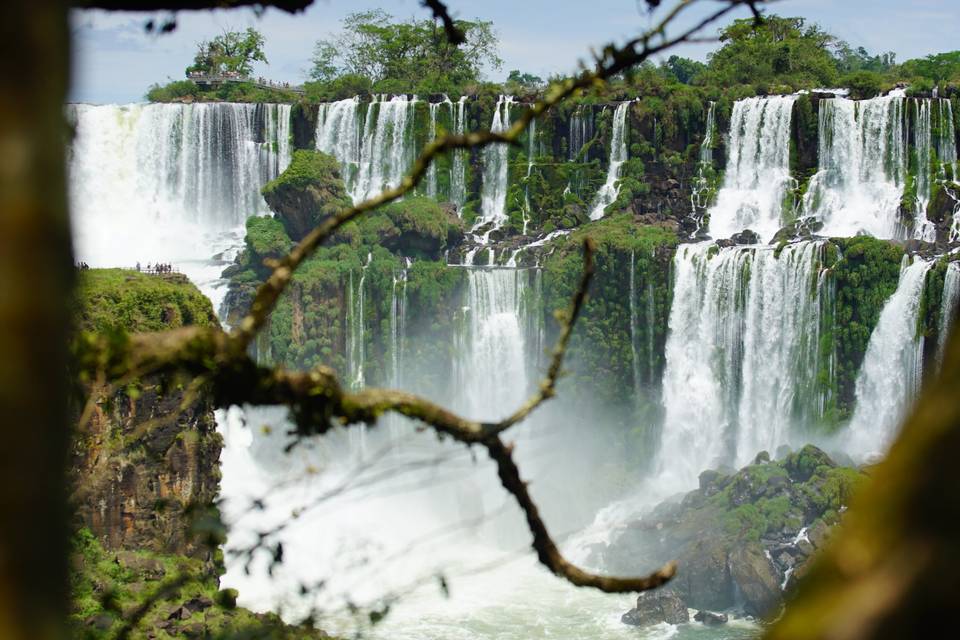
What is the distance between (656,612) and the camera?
64.2 ft

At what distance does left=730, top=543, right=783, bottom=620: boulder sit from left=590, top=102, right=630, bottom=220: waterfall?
1461cm

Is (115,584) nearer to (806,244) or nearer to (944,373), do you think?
(944,373)

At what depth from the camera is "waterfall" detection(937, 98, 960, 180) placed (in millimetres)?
29312

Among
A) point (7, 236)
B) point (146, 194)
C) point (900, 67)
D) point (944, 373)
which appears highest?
point (900, 67)

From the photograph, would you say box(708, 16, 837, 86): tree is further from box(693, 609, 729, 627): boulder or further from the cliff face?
the cliff face

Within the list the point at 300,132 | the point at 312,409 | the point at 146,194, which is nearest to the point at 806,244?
the point at 300,132

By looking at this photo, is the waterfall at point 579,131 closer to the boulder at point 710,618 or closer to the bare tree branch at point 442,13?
the boulder at point 710,618

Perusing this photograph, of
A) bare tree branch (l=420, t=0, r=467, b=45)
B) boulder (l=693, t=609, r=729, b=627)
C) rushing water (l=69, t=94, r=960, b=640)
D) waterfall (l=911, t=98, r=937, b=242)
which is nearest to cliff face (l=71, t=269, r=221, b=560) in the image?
rushing water (l=69, t=94, r=960, b=640)

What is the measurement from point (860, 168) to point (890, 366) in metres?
6.56

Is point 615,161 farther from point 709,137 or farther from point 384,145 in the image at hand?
point 384,145

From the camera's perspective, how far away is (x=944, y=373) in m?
1.16

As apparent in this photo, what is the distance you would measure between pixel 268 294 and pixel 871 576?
5.91 ft

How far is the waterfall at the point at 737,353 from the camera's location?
26484 millimetres

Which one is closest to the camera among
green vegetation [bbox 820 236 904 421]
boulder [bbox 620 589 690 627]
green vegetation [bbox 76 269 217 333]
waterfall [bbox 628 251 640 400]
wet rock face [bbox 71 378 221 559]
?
wet rock face [bbox 71 378 221 559]
